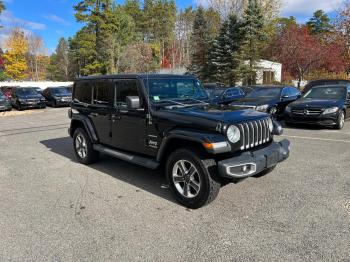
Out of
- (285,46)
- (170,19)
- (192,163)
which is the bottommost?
(192,163)

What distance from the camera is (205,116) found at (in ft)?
13.8

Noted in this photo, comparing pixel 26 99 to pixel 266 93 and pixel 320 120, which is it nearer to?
pixel 266 93

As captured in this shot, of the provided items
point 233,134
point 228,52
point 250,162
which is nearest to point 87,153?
point 233,134

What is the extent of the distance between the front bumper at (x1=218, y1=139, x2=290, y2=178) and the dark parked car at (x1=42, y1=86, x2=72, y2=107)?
790 inches

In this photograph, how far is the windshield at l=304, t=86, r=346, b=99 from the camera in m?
11.0

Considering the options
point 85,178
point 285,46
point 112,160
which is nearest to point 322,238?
point 85,178

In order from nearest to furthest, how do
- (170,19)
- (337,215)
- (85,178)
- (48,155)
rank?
1. (337,215)
2. (85,178)
3. (48,155)
4. (170,19)

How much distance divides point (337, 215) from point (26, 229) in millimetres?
3881

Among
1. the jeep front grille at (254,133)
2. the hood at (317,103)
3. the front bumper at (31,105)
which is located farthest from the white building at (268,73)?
the jeep front grille at (254,133)

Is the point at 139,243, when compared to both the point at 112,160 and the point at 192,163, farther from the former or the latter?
the point at 112,160

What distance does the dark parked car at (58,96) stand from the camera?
75.6 ft

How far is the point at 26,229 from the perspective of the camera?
12.6ft

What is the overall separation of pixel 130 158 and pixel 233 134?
76.7 inches

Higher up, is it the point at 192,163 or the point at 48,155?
the point at 192,163
